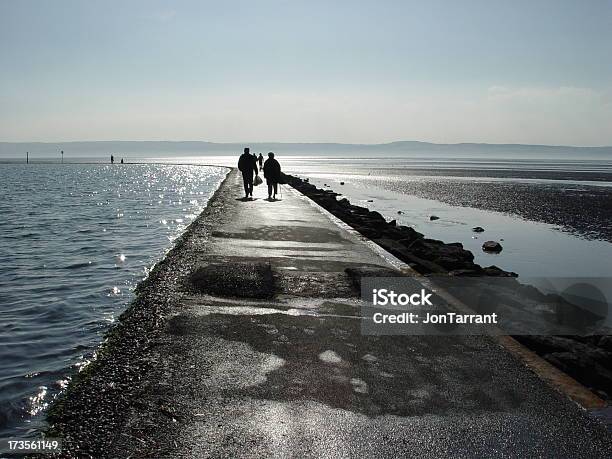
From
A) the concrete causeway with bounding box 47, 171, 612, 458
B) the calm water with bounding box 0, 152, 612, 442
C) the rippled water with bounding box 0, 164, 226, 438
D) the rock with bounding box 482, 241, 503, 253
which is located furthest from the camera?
the rock with bounding box 482, 241, 503, 253

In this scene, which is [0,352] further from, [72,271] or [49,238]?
[49,238]

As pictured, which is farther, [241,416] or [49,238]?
[49,238]

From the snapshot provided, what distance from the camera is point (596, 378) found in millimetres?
4707

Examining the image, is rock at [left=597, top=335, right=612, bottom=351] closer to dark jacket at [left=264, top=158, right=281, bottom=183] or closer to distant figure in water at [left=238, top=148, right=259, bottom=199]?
dark jacket at [left=264, top=158, right=281, bottom=183]

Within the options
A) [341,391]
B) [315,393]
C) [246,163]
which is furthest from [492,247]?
[315,393]

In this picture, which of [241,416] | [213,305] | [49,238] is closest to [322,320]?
[213,305]

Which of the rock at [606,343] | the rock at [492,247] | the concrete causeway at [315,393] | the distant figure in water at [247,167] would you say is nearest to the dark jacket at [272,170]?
the distant figure in water at [247,167]

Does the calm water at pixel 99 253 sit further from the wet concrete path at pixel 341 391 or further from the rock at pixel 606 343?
the rock at pixel 606 343

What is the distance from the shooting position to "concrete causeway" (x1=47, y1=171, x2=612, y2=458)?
3.38m

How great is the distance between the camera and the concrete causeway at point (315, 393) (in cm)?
338

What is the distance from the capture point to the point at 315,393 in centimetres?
409

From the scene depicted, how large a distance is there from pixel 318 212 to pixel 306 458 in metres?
15.4

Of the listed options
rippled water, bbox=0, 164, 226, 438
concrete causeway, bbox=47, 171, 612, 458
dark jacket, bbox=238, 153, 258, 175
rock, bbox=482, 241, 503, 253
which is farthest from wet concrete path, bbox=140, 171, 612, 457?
dark jacket, bbox=238, 153, 258, 175

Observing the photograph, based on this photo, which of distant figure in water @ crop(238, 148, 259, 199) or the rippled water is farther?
distant figure in water @ crop(238, 148, 259, 199)
